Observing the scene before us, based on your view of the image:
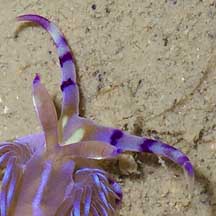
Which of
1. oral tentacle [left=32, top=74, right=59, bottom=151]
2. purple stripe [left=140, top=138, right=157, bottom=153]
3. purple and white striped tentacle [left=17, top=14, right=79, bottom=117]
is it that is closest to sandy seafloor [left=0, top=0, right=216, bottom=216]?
purple and white striped tentacle [left=17, top=14, right=79, bottom=117]

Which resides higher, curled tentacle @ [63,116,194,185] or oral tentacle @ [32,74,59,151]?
oral tentacle @ [32,74,59,151]

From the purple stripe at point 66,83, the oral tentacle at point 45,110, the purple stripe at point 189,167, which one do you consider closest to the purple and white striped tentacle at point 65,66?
the purple stripe at point 66,83

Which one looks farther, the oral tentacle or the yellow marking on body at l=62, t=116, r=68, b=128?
the yellow marking on body at l=62, t=116, r=68, b=128

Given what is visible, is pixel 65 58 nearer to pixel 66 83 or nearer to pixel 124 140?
pixel 66 83

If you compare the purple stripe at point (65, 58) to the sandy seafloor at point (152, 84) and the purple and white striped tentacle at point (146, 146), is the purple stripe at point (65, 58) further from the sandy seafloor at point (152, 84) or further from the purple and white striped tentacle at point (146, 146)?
the purple and white striped tentacle at point (146, 146)

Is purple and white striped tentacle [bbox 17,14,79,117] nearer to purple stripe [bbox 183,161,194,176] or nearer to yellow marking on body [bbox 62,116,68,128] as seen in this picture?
yellow marking on body [bbox 62,116,68,128]

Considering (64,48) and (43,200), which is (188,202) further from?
(64,48)

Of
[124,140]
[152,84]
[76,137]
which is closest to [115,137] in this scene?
[124,140]
